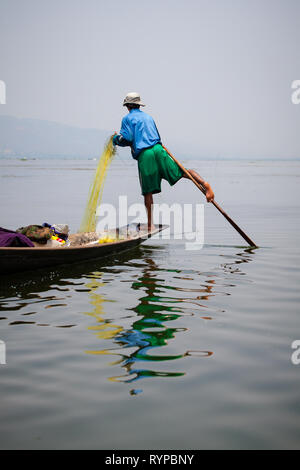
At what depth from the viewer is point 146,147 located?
800cm

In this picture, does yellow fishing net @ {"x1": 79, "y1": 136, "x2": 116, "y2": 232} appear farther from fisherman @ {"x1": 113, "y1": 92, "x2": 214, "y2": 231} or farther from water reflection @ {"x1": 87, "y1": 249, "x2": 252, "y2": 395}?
water reflection @ {"x1": 87, "y1": 249, "x2": 252, "y2": 395}

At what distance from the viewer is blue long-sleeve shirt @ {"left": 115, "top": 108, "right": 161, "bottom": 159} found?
795cm

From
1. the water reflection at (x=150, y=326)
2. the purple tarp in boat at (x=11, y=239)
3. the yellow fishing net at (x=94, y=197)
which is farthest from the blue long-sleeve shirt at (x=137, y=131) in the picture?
the purple tarp in boat at (x=11, y=239)

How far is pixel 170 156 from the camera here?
8211mm

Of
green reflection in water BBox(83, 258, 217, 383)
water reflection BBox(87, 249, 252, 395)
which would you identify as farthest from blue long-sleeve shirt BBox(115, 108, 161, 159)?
green reflection in water BBox(83, 258, 217, 383)

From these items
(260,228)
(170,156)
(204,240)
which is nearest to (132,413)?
(170,156)

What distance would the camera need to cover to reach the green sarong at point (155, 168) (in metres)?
8.07

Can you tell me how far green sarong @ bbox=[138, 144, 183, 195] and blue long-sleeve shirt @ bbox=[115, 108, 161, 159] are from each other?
115mm

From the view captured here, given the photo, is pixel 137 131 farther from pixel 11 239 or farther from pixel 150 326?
pixel 150 326

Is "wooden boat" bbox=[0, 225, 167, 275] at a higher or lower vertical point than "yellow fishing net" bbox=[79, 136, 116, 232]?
lower

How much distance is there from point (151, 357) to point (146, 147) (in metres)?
5.10

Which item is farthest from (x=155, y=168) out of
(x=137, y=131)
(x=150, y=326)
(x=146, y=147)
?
(x=150, y=326)

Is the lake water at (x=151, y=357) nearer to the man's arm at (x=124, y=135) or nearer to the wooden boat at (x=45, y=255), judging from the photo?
the wooden boat at (x=45, y=255)
